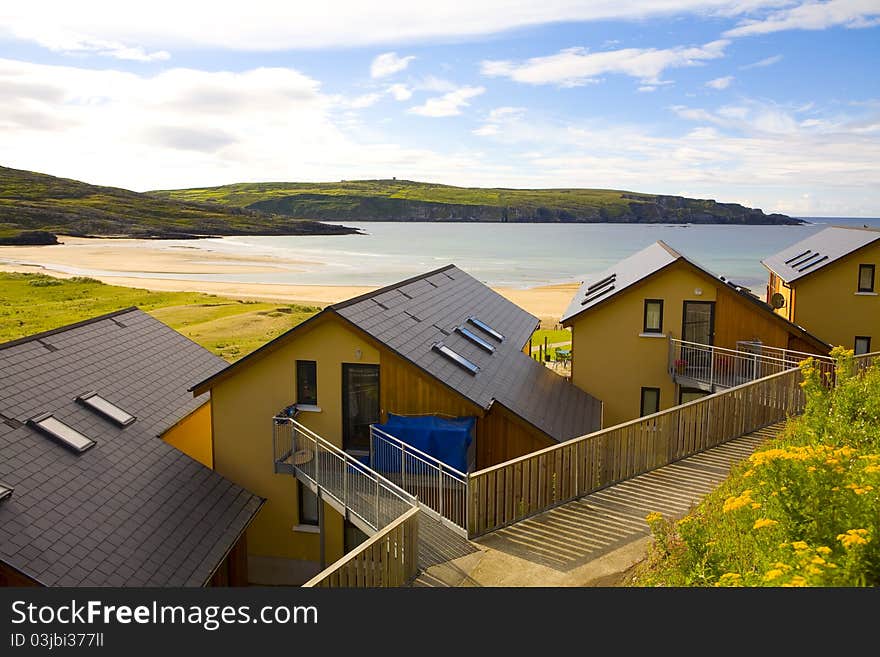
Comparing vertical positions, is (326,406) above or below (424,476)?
above

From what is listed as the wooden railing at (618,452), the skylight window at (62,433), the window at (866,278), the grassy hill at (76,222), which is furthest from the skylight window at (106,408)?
the grassy hill at (76,222)

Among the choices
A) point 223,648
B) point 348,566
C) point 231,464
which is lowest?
point 231,464

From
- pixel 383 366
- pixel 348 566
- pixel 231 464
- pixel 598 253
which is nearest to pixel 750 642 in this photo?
pixel 348 566

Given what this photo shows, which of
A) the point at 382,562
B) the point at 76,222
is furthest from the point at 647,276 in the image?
the point at 76,222

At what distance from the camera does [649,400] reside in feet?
80.3

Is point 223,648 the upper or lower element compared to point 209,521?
upper

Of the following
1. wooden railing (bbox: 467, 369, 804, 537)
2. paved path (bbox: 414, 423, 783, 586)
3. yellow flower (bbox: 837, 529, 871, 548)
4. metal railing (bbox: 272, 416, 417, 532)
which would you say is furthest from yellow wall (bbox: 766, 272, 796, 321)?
yellow flower (bbox: 837, 529, 871, 548)

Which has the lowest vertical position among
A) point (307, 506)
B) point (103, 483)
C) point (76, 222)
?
point (307, 506)

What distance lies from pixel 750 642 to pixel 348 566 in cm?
483

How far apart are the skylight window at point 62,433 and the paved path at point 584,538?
887cm

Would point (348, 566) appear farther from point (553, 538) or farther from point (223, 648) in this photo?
point (553, 538)

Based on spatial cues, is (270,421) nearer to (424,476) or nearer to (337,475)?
(337,475)

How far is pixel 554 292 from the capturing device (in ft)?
269

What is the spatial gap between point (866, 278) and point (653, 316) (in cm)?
1183
